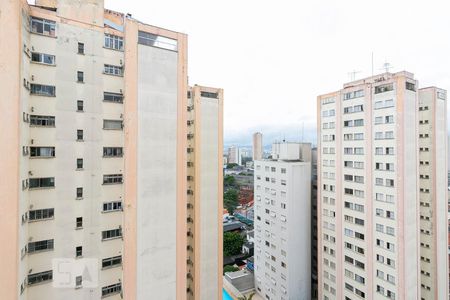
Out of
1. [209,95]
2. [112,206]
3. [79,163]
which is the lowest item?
[112,206]

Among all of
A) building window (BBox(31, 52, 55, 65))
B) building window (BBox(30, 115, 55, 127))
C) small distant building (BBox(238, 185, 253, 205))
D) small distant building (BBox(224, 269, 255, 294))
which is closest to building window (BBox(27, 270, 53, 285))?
building window (BBox(30, 115, 55, 127))

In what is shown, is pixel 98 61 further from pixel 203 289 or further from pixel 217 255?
pixel 203 289

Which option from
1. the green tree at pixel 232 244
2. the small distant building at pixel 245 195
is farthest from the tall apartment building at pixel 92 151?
the small distant building at pixel 245 195

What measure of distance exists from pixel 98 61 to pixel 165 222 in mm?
10696

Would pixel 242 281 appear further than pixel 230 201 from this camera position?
No

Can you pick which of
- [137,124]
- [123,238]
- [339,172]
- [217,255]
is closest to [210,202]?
[217,255]

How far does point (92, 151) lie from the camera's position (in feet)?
47.3

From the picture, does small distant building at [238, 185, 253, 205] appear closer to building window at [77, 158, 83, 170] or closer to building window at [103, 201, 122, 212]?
building window at [103, 201, 122, 212]

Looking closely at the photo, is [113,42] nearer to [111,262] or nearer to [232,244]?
[111,262]

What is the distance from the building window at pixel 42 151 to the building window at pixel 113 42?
690 cm

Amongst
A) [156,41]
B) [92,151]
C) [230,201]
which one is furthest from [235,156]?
[92,151]

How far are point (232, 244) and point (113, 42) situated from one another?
1488 inches

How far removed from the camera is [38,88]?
13.2 metres

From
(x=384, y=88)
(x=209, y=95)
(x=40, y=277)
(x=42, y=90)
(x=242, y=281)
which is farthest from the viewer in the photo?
(x=242, y=281)
